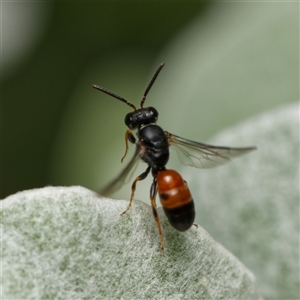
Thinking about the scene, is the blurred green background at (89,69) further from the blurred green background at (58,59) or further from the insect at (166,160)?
the insect at (166,160)

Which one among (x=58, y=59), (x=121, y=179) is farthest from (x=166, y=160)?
(x=58, y=59)

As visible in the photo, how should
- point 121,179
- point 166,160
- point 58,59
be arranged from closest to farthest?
point 121,179 → point 166,160 → point 58,59

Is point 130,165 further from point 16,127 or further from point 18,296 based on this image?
point 16,127

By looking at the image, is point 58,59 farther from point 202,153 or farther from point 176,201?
point 176,201

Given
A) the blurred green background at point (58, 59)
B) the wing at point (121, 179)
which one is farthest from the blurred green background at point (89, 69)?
the wing at point (121, 179)

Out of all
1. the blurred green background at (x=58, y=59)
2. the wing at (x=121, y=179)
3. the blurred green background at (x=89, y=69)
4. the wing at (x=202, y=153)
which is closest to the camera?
the wing at (x=121, y=179)

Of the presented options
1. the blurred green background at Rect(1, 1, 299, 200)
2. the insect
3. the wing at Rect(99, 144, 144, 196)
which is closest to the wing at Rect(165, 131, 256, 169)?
the insect

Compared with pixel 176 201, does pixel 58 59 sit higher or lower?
higher

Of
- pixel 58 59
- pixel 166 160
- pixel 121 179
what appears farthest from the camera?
pixel 58 59
